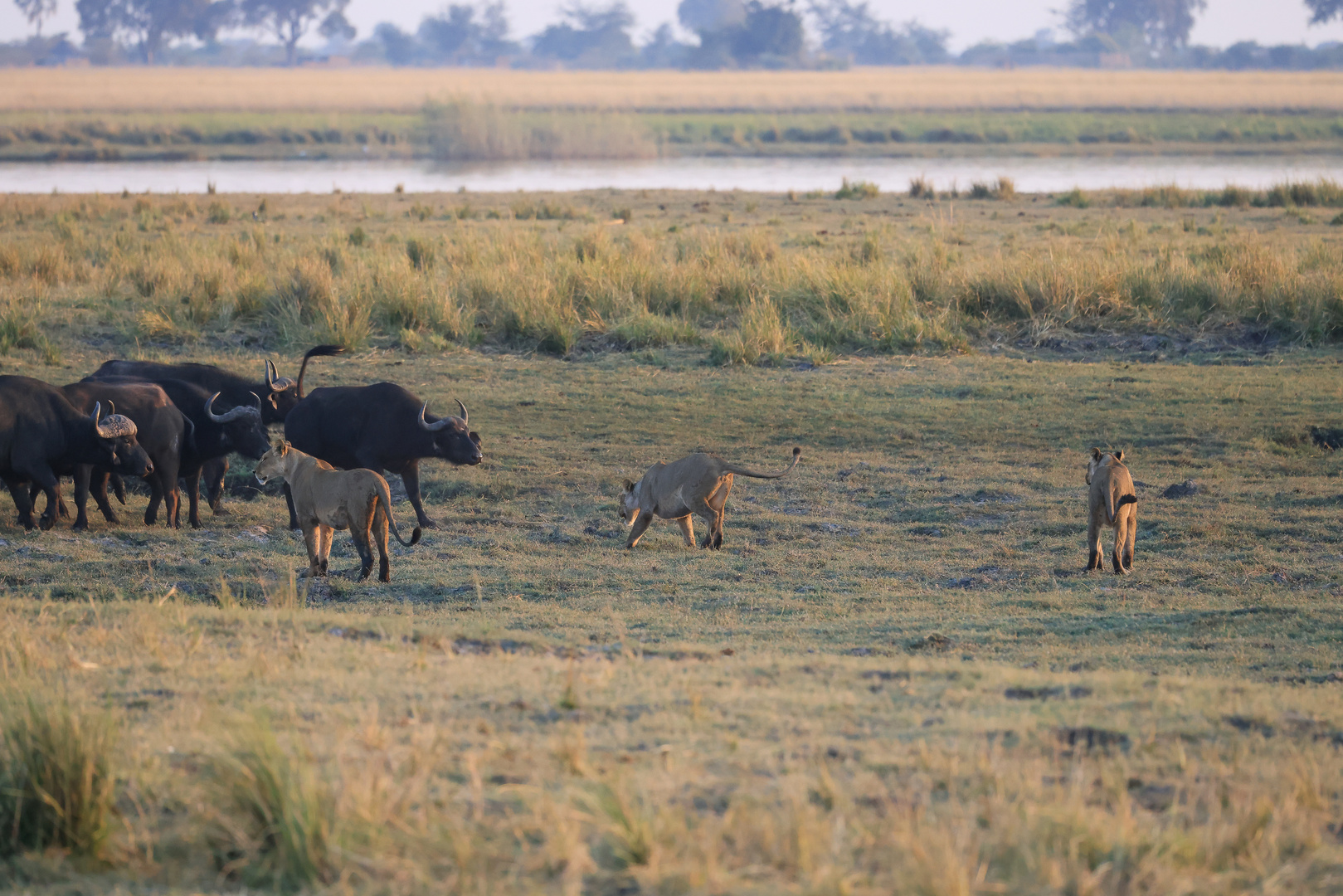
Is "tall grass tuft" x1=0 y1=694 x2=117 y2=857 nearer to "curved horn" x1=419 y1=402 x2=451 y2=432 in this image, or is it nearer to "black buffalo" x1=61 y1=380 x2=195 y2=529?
"curved horn" x1=419 y1=402 x2=451 y2=432

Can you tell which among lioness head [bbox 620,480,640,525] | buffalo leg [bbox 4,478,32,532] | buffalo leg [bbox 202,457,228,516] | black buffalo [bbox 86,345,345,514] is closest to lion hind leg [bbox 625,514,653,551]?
lioness head [bbox 620,480,640,525]

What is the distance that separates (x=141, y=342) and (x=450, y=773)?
43.4 ft

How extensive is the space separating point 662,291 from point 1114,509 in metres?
10.3

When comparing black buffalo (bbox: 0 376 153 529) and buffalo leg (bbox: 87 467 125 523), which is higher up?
black buffalo (bbox: 0 376 153 529)

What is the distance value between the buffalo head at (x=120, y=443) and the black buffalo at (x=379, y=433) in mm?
1023

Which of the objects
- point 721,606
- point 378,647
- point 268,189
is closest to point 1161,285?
point 721,606

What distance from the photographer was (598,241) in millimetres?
19734

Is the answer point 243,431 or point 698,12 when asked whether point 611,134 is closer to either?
point 243,431

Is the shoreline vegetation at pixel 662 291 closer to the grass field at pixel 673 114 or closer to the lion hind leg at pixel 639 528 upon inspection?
the lion hind leg at pixel 639 528

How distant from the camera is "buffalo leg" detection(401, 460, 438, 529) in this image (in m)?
9.18

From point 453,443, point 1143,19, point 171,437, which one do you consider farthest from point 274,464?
point 1143,19

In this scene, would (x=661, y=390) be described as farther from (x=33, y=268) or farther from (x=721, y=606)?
(x=33, y=268)

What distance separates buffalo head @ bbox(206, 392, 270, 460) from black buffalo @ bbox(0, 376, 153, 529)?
898 millimetres

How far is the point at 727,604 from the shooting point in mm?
7305
